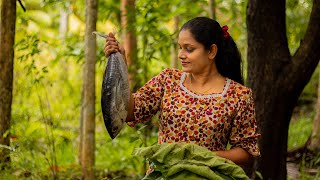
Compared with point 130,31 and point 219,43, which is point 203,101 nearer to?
point 219,43

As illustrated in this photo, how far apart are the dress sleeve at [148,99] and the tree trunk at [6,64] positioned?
1563mm

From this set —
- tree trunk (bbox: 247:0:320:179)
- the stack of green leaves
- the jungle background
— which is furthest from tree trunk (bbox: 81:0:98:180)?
the stack of green leaves

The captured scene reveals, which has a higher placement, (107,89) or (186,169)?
(107,89)

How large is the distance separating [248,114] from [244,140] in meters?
0.13

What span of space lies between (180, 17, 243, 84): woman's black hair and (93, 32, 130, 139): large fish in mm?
424

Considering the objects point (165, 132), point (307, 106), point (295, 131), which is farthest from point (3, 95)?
point (307, 106)

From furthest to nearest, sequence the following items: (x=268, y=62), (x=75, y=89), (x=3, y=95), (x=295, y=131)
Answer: (x=75, y=89)
(x=295, y=131)
(x=268, y=62)
(x=3, y=95)

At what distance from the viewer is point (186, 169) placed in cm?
250

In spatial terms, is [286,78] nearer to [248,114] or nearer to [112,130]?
[248,114]

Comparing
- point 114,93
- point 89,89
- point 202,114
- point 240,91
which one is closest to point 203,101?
point 202,114

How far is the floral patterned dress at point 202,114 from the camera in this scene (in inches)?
122

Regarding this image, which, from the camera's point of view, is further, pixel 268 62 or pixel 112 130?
pixel 268 62

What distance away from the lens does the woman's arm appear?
3059 millimetres

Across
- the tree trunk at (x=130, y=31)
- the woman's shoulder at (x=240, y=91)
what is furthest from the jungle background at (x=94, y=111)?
the woman's shoulder at (x=240, y=91)
